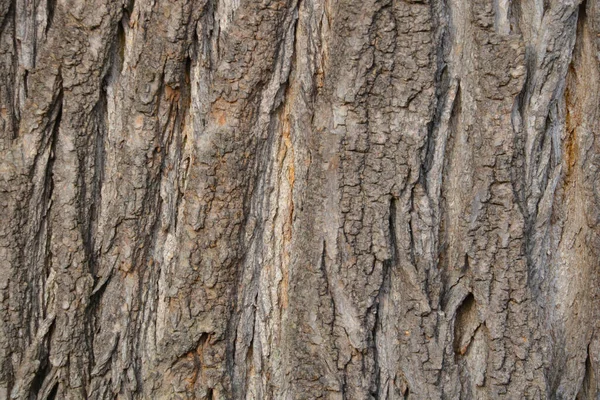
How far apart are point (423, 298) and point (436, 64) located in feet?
2.58

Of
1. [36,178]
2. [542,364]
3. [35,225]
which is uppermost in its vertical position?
[36,178]

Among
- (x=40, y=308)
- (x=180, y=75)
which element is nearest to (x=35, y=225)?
(x=40, y=308)

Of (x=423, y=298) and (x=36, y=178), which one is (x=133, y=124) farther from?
(x=423, y=298)

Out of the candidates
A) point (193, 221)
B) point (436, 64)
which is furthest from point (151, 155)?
point (436, 64)

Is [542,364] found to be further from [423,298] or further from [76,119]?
[76,119]

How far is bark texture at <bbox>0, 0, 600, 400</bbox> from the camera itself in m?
2.09

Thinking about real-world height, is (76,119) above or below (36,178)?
above

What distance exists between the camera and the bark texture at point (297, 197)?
6.84 ft

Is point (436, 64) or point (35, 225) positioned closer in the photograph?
point (436, 64)

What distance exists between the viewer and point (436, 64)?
2.07 m

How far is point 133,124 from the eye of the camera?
2.15 metres

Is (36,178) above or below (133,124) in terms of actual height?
below

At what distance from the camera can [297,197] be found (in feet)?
7.22

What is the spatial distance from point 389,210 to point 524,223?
18.1 inches
